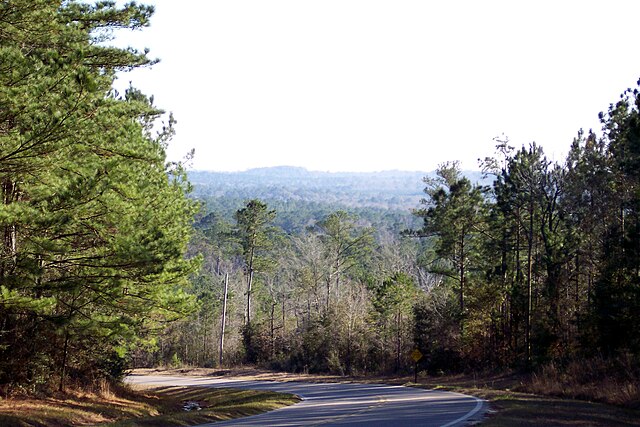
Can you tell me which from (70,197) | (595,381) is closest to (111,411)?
(70,197)

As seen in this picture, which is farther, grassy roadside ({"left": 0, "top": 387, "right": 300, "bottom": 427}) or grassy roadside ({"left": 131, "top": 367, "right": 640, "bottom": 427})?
grassy roadside ({"left": 0, "top": 387, "right": 300, "bottom": 427})

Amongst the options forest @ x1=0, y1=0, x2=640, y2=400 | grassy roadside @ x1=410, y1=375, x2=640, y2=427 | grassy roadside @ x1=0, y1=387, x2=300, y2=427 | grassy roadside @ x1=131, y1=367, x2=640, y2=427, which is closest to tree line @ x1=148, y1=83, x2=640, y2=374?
forest @ x1=0, y1=0, x2=640, y2=400

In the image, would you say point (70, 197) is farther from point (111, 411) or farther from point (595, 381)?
point (595, 381)

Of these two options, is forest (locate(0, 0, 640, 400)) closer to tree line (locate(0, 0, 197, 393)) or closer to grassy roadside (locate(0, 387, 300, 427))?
tree line (locate(0, 0, 197, 393))

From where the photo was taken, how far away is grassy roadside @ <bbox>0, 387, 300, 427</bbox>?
17.3 meters

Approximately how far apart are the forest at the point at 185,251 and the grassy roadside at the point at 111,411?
1168mm

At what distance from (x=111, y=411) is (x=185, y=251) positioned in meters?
5.79

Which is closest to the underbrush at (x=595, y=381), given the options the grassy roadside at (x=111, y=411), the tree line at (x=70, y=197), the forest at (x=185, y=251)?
the forest at (x=185, y=251)

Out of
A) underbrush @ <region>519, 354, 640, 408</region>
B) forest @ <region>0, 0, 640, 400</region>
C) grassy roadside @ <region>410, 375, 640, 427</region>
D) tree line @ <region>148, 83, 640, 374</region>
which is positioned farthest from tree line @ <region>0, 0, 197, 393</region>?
tree line @ <region>148, 83, 640, 374</region>

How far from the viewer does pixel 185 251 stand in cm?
2241

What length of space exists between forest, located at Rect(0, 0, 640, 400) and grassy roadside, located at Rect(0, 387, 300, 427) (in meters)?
1.17

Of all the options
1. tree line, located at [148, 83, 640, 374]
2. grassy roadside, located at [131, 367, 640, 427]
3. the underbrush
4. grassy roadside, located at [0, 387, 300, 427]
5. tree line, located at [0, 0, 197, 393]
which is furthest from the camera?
tree line, located at [148, 83, 640, 374]

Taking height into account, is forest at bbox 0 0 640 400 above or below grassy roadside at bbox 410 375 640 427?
above

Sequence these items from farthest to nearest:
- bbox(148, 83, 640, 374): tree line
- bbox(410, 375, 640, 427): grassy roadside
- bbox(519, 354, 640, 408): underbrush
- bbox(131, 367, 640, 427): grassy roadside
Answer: bbox(148, 83, 640, 374): tree line, bbox(519, 354, 640, 408): underbrush, bbox(131, 367, 640, 427): grassy roadside, bbox(410, 375, 640, 427): grassy roadside
